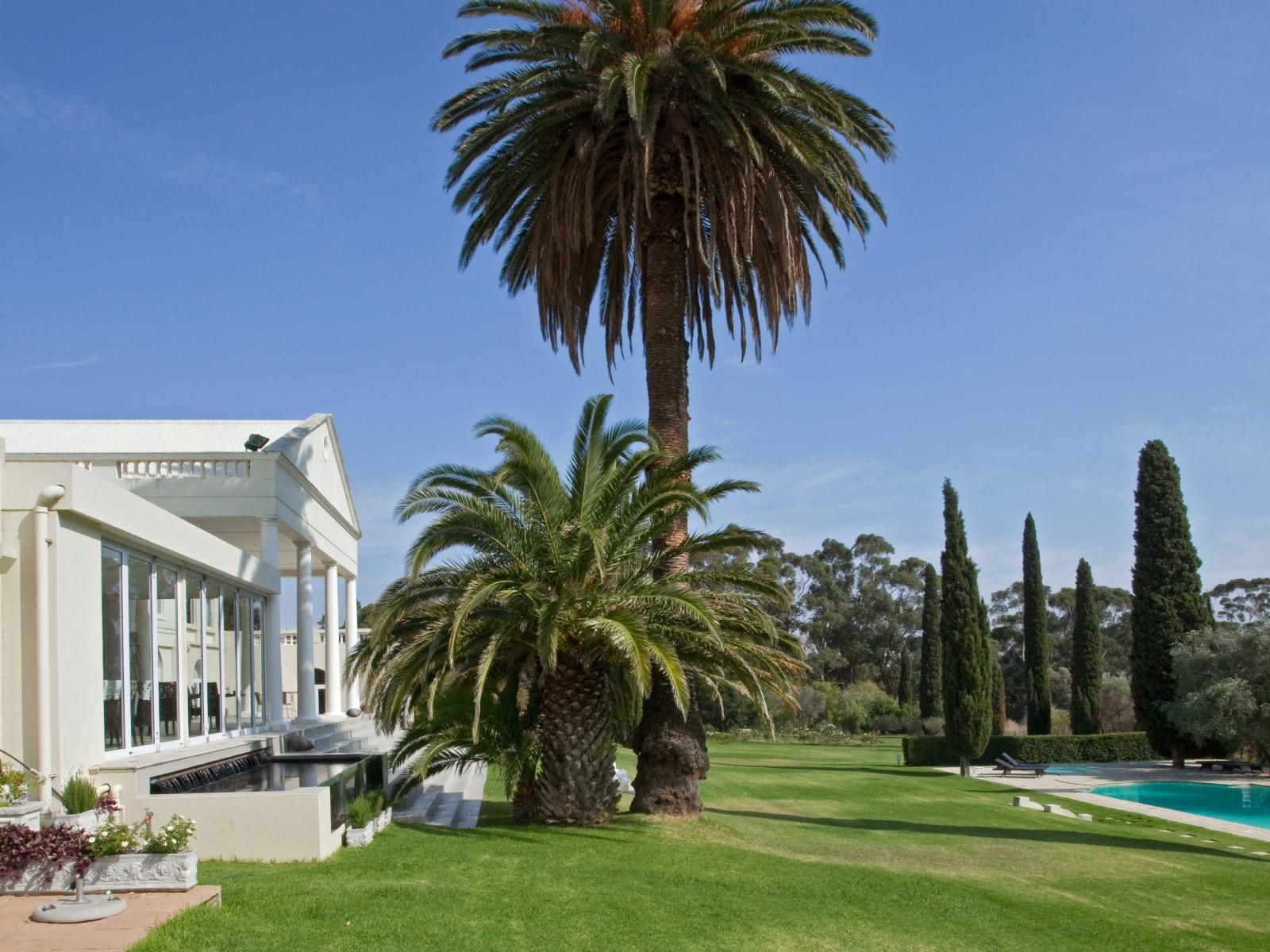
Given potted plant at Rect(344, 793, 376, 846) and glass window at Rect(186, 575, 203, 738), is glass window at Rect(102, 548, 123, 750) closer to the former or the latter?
glass window at Rect(186, 575, 203, 738)

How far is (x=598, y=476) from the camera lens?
15102 millimetres

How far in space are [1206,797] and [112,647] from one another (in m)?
28.8

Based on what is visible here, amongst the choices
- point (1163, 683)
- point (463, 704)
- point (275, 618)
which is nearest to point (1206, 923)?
point (463, 704)

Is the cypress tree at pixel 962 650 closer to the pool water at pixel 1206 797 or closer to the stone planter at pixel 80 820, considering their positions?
the pool water at pixel 1206 797

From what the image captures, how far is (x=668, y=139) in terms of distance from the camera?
1706cm

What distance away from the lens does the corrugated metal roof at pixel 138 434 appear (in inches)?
1090

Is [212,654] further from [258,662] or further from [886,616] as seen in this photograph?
[886,616]

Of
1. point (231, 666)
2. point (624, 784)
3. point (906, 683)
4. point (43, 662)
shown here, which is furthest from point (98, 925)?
point (906, 683)

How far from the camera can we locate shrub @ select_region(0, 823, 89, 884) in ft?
29.4

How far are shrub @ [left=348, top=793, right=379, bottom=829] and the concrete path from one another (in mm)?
1997

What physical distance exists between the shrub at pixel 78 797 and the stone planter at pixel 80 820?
0.24ft

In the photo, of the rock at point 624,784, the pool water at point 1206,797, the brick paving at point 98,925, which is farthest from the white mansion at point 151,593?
the pool water at point 1206,797

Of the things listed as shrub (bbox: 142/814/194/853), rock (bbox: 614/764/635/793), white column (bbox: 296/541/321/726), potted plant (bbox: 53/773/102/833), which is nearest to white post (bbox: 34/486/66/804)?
potted plant (bbox: 53/773/102/833)

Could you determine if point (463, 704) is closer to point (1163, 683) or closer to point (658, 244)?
point (658, 244)
